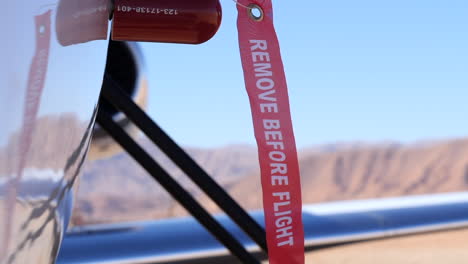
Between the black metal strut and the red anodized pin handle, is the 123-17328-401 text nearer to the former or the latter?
the red anodized pin handle

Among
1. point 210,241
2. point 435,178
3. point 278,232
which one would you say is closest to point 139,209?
point 435,178

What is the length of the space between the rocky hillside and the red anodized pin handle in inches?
2305

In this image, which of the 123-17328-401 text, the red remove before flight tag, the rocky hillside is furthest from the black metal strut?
the rocky hillside

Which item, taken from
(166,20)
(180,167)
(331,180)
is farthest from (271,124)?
(331,180)

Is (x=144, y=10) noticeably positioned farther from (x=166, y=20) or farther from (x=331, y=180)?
(x=331, y=180)

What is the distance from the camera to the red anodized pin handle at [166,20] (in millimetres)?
2379

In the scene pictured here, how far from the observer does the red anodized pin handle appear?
2.38m

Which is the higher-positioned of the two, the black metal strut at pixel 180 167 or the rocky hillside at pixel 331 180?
the black metal strut at pixel 180 167

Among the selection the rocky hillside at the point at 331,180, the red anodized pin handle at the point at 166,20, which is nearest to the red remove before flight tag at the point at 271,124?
the red anodized pin handle at the point at 166,20

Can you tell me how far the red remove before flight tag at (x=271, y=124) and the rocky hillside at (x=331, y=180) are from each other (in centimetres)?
5831

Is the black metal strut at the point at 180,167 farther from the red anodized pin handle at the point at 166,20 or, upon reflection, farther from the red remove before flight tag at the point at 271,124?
the red anodized pin handle at the point at 166,20

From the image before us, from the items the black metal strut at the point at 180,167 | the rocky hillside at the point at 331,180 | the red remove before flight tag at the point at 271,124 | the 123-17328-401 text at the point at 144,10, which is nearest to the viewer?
the 123-17328-401 text at the point at 144,10

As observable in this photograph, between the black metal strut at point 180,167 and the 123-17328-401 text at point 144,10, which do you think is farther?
the black metal strut at point 180,167

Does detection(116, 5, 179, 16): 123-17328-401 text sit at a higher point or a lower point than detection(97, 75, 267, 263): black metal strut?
higher
